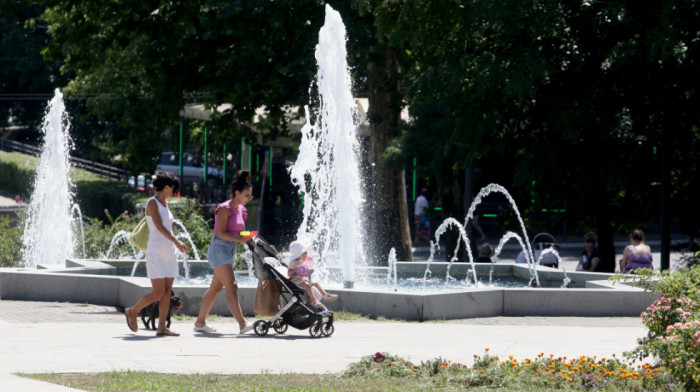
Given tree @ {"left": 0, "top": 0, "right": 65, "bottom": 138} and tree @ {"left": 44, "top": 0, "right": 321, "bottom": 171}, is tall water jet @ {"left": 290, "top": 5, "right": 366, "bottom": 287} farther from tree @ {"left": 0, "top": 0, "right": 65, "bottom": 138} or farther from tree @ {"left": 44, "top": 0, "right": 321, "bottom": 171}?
tree @ {"left": 0, "top": 0, "right": 65, "bottom": 138}

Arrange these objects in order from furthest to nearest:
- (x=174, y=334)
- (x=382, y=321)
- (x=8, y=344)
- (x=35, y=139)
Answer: (x=35, y=139) < (x=382, y=321) < (x=174, y=334) < (x=8, y=344)

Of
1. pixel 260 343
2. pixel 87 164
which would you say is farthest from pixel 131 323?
pixel 87 164

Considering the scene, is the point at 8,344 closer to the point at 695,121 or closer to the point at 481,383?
the point at 481,383

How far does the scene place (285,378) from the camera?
26.5ft

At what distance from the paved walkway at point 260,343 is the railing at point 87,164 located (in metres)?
33.0

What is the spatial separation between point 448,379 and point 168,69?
51.0 feet

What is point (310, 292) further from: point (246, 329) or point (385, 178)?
point (385, 178)

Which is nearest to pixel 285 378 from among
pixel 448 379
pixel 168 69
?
pixel 448 379

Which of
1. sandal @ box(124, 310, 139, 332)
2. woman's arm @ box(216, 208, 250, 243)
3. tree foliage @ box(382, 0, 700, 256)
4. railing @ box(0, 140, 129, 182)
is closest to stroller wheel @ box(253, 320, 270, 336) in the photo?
woman's arm @ box(216, 208, 250, 243)

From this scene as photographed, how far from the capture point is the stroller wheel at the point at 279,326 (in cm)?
1059

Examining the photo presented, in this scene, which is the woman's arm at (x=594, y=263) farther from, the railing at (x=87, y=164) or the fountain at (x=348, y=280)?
the railing at (x=87, y=164)

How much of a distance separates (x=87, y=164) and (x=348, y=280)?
3908 cm

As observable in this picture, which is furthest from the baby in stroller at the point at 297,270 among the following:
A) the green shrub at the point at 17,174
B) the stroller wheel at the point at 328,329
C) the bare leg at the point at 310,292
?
the green shrub at the point at 17,174

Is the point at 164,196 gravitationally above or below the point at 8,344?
above
